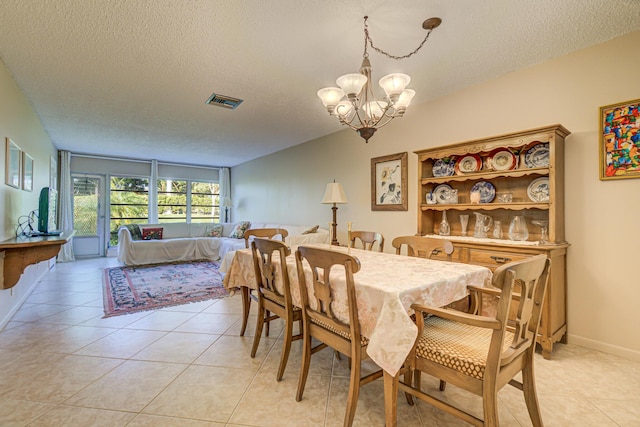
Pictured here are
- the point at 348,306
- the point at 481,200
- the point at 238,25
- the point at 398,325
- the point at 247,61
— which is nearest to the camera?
the point at 398,325

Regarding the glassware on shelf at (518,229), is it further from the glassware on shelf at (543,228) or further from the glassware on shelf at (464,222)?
Result: the glassware on shelf at (464,222)

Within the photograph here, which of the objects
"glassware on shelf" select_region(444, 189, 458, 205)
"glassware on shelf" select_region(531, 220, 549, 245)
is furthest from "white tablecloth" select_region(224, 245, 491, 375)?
"glassware on shelf" select_region(444, 189, 458, 205)

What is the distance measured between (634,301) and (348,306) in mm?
2260

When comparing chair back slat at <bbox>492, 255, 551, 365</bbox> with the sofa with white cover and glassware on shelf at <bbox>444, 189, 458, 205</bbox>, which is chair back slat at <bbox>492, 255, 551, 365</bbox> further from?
the sofa with white cover

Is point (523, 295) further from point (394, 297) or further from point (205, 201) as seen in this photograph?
point (205, 201)

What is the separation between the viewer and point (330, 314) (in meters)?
1.55

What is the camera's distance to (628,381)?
6.18 feet

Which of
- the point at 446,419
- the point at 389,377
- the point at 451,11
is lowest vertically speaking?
the point at 446,419

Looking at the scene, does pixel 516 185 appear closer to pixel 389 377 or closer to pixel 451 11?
pixel 451 11

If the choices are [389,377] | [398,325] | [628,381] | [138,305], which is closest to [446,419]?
[389,377]

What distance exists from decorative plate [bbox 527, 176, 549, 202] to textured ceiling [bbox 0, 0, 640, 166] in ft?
3.32

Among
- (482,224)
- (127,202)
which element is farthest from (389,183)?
(127,202)

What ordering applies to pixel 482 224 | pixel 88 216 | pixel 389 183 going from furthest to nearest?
pixel 88 216, pixel 389 183, pixel 482 224

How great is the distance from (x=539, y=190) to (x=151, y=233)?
6.48 m
